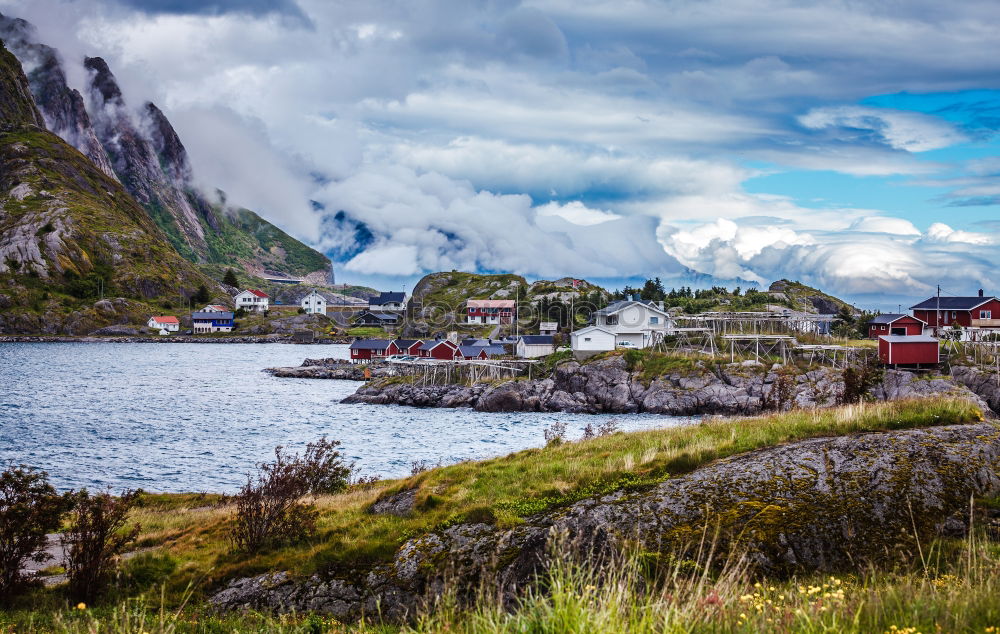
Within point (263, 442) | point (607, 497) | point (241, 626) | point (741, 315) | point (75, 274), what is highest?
point (75, 274)

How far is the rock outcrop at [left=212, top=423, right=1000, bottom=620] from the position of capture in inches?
436

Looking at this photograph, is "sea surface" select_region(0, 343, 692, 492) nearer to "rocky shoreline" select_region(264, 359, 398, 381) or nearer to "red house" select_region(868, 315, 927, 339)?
"rocky shoreline" select_region(264, 359, 398, 381)

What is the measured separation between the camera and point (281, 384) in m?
96.8

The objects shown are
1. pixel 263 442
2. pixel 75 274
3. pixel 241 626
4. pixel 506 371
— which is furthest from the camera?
pixel 75 274

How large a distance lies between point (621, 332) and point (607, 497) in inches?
3113

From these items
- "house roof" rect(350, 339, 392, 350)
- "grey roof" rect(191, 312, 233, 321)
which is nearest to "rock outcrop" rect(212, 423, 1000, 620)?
"house roof" rect(350, 339, 392, 350)

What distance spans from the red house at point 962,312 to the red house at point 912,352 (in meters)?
19.6

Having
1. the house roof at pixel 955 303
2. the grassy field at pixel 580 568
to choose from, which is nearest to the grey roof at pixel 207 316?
the house roof at pixel 955 303

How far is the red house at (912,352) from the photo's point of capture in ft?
213

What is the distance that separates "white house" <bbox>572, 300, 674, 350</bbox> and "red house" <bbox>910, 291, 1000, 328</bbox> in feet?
109

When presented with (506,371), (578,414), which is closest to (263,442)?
(578,414)

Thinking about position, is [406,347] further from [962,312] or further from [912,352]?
[962,312]

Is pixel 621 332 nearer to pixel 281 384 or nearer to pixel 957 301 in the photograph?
pixel 957 301

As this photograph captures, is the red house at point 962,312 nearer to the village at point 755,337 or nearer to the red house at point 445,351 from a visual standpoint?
the village at point 755,337
